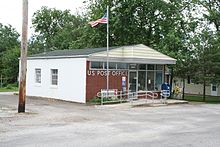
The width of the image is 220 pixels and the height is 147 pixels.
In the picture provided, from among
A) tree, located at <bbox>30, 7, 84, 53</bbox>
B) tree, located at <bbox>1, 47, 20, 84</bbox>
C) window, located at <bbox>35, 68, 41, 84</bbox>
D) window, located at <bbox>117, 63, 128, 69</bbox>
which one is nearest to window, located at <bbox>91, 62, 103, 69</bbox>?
window, located at <bbox>117, 63, 128, 69</bbox>

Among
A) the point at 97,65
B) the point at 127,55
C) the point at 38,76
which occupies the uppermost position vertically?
the point at 127,55

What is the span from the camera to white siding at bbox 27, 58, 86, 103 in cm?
2524

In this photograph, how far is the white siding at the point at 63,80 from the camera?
25.2 m

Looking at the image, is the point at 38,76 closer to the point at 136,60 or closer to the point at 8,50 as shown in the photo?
the point at 136,60

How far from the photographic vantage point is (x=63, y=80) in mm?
26938

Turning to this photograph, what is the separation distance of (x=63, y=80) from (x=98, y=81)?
2.92 meters

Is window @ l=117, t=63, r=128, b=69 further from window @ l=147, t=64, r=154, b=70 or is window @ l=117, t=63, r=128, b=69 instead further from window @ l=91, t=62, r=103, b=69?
window @ l=147, t=64, r=154, b=70

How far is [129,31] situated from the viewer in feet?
124

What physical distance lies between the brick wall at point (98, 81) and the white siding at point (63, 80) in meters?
0.31

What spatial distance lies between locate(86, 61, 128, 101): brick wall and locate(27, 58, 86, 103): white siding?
1.01ft

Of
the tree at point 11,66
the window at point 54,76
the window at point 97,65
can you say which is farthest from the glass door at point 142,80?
the tree at point 11,66

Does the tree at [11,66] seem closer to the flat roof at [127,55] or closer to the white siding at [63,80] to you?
the white siding at [63,80]

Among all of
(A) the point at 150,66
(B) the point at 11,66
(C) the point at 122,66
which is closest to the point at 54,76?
(C) the point at 122,66

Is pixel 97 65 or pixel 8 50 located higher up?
pixel 8 50
